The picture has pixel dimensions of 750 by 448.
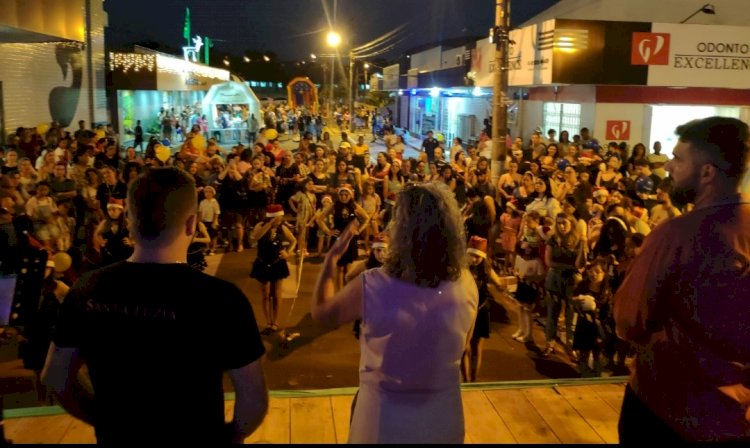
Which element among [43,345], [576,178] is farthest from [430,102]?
[43,345]

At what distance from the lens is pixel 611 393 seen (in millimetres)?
4371

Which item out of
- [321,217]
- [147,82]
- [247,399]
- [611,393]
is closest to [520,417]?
[611,393]

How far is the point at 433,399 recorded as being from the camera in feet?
6.93

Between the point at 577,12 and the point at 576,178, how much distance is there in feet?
46.8

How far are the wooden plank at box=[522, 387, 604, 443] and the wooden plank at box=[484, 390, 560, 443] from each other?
41 millimetres

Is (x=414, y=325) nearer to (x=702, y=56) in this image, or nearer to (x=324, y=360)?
(x=324, y=360)

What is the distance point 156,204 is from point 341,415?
8.43 feet

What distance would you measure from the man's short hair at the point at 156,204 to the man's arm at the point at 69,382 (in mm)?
387

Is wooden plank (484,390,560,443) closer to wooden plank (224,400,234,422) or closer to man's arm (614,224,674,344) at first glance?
wooden plank (224,400,234,422)

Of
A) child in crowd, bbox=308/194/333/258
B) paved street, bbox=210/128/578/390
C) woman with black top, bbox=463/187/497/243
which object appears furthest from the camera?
child in crowd, bbox=308/194/333/258

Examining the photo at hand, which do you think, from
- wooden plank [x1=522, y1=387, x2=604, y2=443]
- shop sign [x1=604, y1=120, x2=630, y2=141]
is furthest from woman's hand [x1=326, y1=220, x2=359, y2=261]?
shop sign [x1=604, y1=120, x2=630, y2=141]

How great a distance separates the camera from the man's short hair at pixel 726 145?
6.25 ft

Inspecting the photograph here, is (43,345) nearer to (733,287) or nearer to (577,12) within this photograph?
A: (733,287)

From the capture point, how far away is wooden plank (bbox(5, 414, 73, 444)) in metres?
3.63
